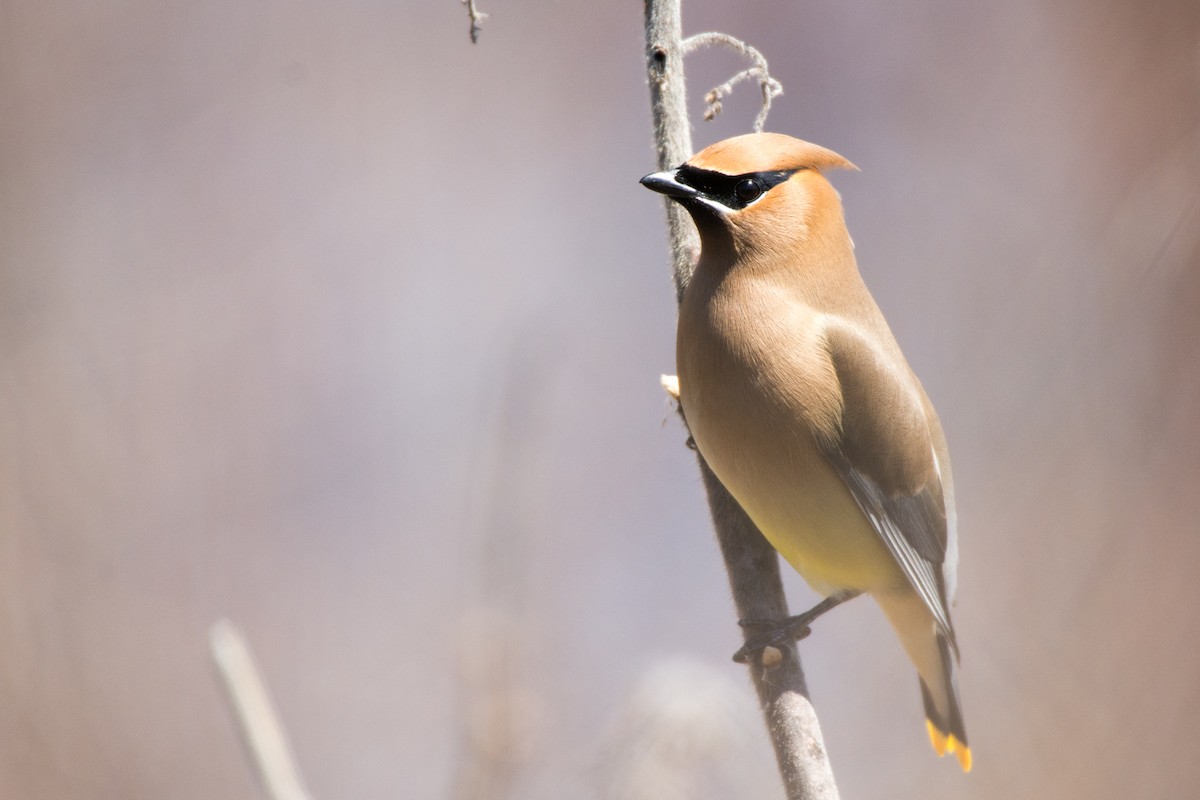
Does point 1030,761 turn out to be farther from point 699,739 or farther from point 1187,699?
point 699,739

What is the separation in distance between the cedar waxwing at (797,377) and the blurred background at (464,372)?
1227 millimetres

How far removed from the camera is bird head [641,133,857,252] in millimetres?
2457

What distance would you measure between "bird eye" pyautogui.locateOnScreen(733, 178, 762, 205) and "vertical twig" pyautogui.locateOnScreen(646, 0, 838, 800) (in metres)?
0.13

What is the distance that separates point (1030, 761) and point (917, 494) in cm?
160

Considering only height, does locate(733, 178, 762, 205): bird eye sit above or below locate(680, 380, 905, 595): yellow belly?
above

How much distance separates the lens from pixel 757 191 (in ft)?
8.58

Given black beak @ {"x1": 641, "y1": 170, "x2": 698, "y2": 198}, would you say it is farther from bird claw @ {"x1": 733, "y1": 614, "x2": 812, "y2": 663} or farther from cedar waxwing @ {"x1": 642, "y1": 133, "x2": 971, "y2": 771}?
bird claw @ {"x1": 733, "y1": 614, "x2": 812, "y2": 663}

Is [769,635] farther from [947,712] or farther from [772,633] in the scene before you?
[947,712]

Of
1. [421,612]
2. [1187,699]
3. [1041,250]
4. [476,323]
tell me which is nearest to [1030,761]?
[1187,699]

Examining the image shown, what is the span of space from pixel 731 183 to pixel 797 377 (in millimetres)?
465

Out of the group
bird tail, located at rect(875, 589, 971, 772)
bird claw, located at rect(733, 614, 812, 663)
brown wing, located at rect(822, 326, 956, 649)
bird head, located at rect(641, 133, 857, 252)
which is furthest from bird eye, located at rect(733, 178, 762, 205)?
bird tail, located at rect(875, 589, 971, 772)

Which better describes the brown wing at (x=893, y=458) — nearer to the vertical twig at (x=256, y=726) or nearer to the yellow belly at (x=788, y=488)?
the yellow belly at (x=788, y=488)

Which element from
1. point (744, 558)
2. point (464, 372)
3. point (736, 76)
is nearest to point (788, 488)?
point (744, 558)

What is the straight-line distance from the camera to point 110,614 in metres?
4.56
